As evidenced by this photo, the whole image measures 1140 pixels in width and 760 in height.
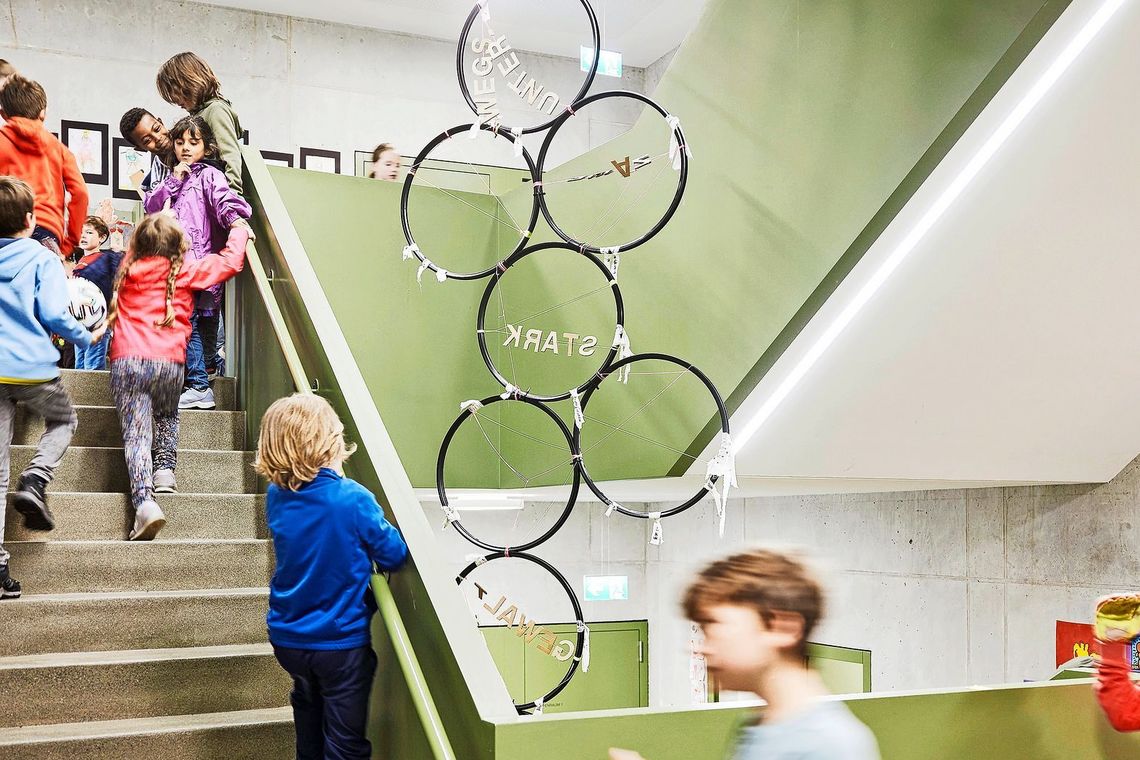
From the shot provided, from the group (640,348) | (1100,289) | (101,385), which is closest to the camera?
(1100,289)

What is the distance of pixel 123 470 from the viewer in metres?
4.30

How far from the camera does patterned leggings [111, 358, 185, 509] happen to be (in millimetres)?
4008

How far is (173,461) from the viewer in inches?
166

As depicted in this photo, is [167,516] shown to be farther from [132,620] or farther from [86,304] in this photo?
[86,304]

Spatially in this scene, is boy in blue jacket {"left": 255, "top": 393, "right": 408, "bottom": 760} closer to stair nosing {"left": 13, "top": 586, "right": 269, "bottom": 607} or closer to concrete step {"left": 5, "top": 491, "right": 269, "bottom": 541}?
stair nosing {"left": 13, "top": 586, "right": 269, "bottom": 607}

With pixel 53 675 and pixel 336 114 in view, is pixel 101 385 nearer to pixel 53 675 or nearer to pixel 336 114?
pixel 53 675

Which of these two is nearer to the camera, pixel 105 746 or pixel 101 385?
pixel 105 746

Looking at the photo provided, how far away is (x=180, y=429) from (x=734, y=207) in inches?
102

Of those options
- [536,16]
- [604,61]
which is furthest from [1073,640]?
[536,16]

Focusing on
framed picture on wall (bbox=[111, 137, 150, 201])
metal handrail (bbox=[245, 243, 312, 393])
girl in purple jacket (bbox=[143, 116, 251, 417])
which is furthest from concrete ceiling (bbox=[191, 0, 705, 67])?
metal handrail (bbox=[245, 243, 312, 393])

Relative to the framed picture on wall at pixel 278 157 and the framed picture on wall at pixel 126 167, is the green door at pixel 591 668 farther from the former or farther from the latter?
the framed picture on wall at pixel 126 167

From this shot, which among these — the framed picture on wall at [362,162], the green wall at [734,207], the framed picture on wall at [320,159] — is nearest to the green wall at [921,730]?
the green wall at [734,207]

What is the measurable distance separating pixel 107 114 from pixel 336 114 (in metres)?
1.72

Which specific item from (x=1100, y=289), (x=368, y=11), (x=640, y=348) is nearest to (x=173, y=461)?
(x=640, y=348)
